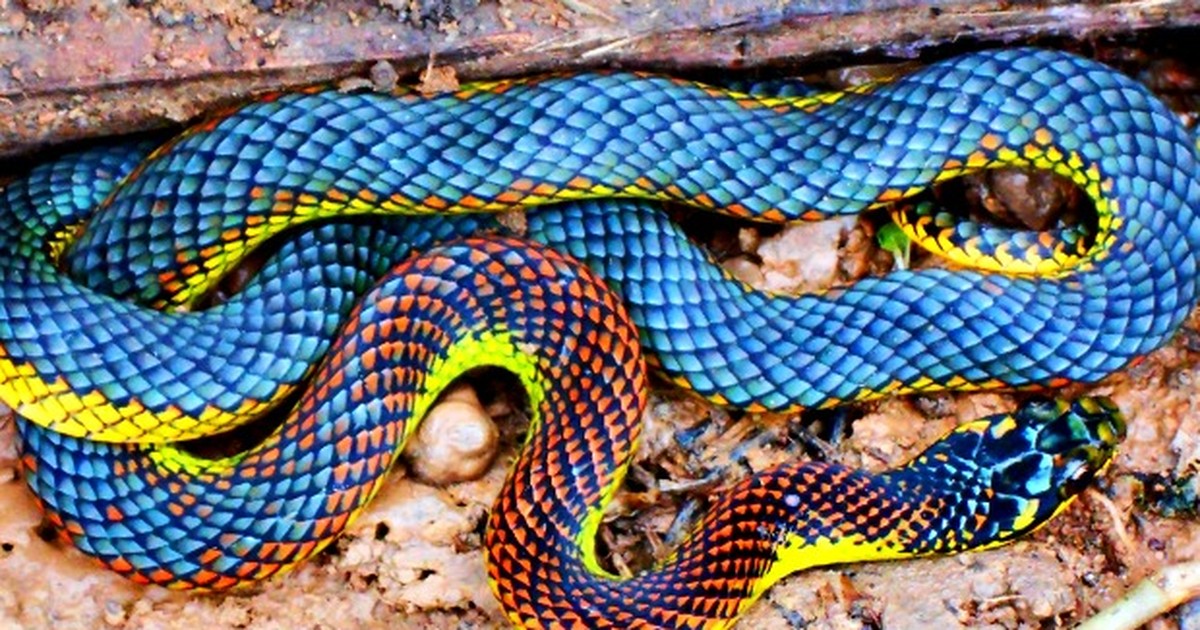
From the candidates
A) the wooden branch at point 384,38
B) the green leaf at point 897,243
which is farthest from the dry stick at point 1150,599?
the wooden branch at point 384,38

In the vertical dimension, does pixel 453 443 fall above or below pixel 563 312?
below

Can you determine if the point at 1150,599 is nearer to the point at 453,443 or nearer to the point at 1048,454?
the point at 1048,454

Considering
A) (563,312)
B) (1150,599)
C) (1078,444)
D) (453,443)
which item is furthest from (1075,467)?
(453,443)

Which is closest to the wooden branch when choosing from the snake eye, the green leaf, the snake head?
the green leaf

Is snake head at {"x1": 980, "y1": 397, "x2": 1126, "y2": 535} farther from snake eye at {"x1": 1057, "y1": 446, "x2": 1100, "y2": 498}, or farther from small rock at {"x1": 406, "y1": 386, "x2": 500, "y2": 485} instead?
small rock at {"x1": 406, "y1": 386, "x2": 500, "y2": 485}

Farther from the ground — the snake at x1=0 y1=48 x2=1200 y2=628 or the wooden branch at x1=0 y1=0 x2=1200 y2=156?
the wooden branch at x1=0 y1=0 x2=1200 y2=156

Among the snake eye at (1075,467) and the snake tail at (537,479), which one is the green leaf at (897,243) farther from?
the snake eye at (1075,467)

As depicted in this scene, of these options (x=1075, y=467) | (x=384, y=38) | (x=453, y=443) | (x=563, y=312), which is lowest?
(x=1075, y=467)
